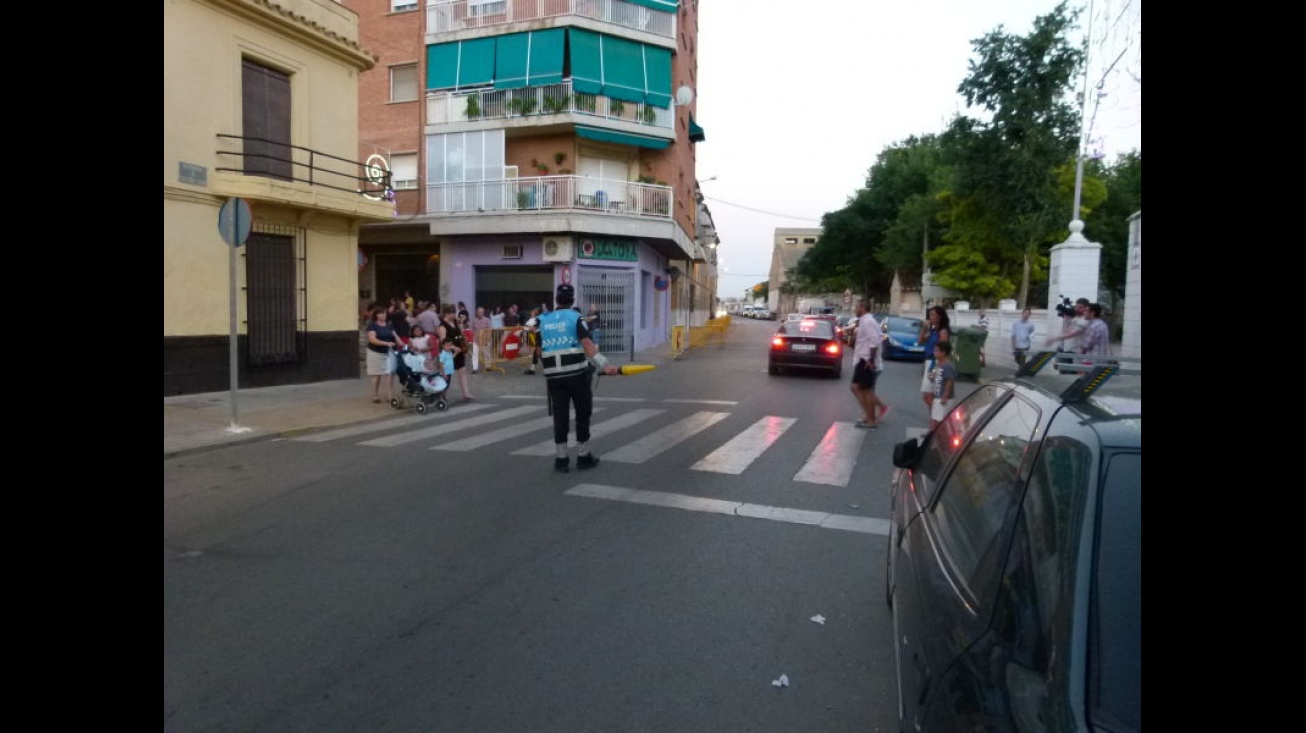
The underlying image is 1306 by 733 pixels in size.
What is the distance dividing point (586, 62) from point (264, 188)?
1341cm

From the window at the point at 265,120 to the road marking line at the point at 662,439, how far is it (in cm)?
894

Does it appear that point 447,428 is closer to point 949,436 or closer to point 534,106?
point 949,436

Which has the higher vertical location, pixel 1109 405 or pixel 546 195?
pixel 546 195

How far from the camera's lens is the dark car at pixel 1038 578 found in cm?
158

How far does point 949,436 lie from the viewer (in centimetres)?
359

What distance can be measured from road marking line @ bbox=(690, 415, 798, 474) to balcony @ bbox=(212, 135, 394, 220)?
32.2 ft

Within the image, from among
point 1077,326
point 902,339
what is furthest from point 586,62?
point 1077,326

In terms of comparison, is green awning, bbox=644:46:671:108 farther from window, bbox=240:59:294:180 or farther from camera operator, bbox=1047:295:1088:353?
camera operator, bbox=1047:295:1088:353

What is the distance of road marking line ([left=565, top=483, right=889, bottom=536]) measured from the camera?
5.86 meters

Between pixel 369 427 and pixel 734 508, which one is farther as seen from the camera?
pixel 369 427

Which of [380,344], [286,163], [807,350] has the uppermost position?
[286,163]
